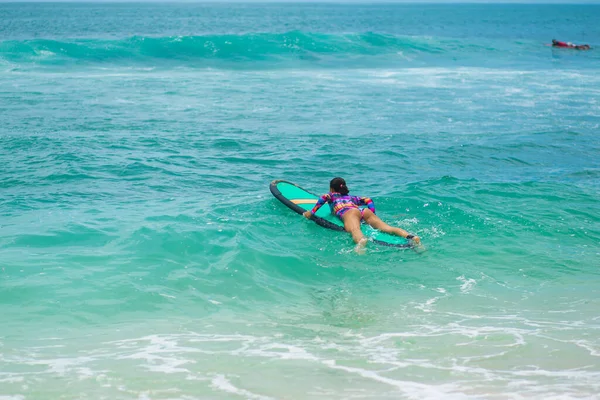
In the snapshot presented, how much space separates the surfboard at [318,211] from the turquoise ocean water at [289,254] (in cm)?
18

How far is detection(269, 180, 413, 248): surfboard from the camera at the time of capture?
379 inches

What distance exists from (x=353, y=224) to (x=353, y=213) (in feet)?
0.85

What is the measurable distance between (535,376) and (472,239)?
436 centimetres

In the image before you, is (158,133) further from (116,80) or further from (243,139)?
(116,80)

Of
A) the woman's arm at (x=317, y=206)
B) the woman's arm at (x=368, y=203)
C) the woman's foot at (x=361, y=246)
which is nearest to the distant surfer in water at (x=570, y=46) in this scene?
the woman's arm at (x=368, y=203)

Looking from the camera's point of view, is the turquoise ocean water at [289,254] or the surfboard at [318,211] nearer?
the turquoise ocean water at [289,254]

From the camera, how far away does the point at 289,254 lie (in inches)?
375

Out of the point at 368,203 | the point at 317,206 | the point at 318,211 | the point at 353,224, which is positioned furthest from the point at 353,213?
the point at 318,211

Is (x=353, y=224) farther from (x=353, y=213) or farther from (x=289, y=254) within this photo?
(x=289, y=254)

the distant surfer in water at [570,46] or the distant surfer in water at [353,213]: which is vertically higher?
the distant surfer in water at [570,46]

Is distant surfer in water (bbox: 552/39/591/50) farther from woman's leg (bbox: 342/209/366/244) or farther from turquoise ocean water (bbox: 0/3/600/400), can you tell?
woman's leg (bbox: 342/209/366/244)

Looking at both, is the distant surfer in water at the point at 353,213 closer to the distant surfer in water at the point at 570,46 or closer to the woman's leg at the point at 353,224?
the woman's leg at the point at 353,224

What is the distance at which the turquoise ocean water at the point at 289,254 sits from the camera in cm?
620

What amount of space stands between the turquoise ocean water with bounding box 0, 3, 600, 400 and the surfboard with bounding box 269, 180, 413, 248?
0.58ft
